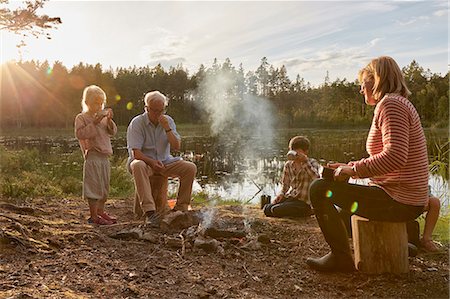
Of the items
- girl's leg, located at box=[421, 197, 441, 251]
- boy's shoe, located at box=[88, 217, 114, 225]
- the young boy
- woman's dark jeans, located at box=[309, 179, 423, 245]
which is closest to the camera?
woman's dark jeans, located at box=[309, 179, 423, 245]

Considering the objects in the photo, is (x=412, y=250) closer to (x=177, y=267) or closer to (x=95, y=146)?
(x=177, y=267)

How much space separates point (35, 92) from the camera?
39.3m

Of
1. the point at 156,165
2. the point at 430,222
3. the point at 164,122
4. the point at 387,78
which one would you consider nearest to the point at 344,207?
the point at 387,78

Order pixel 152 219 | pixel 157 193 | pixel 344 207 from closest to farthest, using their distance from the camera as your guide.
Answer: pixel 344 207, pixel 152 219, pixel 157 193

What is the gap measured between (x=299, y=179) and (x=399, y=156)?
2310 mm

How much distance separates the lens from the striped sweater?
103 inches

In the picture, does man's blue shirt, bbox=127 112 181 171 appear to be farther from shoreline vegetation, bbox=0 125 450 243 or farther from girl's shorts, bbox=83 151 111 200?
shoreline vegetation, bbox=0 125 450 243

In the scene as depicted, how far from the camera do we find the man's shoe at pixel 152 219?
4.12 metres

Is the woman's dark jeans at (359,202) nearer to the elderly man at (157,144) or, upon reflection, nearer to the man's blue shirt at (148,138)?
the elderly man at (157,144)

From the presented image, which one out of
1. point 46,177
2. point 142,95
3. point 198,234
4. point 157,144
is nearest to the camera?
point 198,234

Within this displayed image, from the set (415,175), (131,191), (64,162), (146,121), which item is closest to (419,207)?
(415,175)

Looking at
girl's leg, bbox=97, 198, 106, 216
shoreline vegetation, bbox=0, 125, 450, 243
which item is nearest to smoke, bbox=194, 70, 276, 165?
shoreline vegetation, bbox=0, 125, 450, 243

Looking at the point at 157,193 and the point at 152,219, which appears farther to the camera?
the point at 157,193

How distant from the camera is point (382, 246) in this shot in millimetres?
2850
